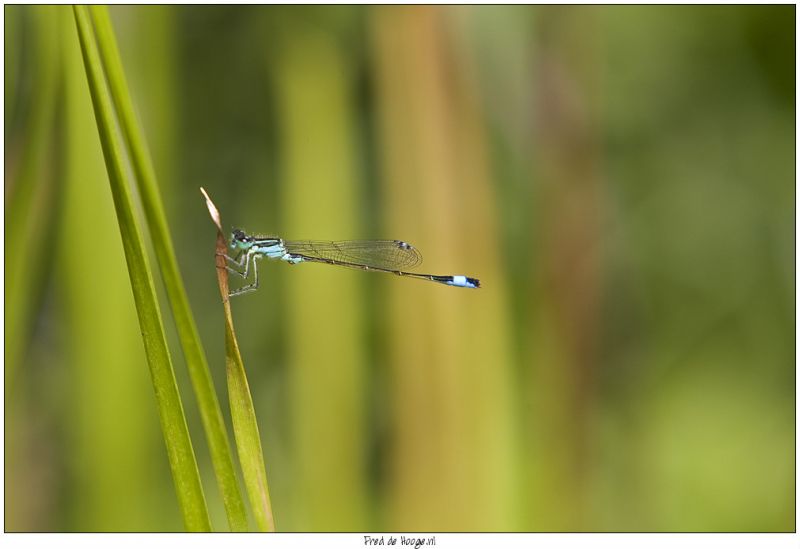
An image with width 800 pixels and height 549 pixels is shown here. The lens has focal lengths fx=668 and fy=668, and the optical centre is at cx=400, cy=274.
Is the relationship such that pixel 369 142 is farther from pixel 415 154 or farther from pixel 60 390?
pixel 60 390

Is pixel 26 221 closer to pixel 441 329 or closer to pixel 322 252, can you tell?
pixel 322 252

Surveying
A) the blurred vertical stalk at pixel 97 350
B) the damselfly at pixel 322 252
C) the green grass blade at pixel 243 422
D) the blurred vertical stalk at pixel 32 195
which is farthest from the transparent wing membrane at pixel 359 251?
the green grass blade at pixel 243 422

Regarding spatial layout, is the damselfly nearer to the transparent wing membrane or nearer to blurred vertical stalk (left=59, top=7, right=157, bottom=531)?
the transparent wing membrane

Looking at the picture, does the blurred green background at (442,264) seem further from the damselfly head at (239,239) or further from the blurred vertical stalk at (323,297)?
the damselfly head at (239,239)

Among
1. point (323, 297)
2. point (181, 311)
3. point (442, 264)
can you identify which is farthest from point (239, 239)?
point (181, 311)

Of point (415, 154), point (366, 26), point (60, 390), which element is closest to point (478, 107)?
point (415, 154)

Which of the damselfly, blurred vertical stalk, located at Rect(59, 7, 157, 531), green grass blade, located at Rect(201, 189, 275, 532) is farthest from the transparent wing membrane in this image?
green grass blade, located at Rect(201, 189, 275, 532)
